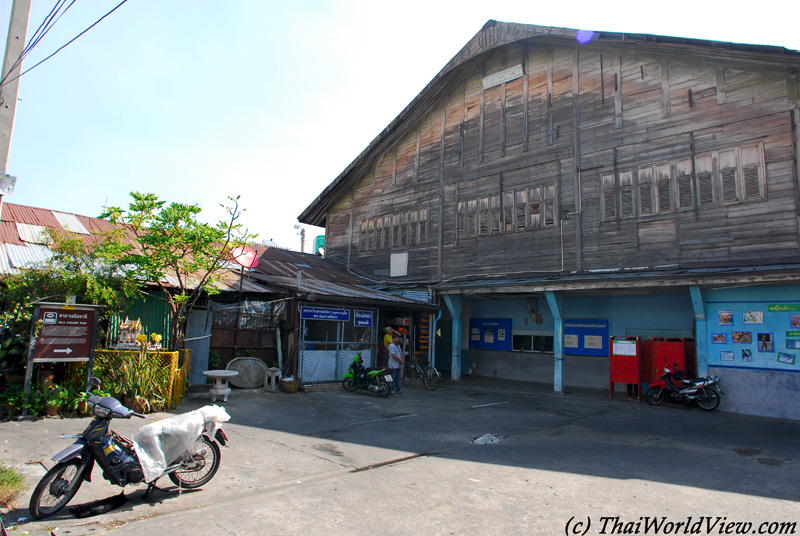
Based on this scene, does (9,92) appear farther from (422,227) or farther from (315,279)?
(422,227)

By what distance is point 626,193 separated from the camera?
14.4 m

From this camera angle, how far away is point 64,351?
8.97 meters

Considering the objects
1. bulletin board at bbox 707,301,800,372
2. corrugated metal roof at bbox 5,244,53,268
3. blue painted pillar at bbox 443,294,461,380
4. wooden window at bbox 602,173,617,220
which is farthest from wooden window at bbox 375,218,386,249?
bulletin board at bbox 707,301,800,372

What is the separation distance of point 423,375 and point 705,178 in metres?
9.43

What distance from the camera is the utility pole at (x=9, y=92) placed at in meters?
5.92

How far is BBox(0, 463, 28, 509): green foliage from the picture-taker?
16.0ft

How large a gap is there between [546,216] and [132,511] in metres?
13.9

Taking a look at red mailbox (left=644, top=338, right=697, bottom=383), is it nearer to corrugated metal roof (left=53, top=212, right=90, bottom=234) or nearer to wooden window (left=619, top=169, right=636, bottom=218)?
wooden window (left=619, top=169, right=636, bottom=218)

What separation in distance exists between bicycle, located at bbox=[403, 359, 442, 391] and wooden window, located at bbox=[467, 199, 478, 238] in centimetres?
505

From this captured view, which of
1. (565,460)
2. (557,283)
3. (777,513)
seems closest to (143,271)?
(565,460)

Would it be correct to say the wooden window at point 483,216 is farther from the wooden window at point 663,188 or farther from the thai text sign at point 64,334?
the thai text sign at point 64,334

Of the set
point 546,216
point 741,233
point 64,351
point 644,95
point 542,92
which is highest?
point 542,92

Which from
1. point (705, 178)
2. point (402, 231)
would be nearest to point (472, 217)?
point (402, 231)

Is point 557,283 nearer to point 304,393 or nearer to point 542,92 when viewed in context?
point 542,92
